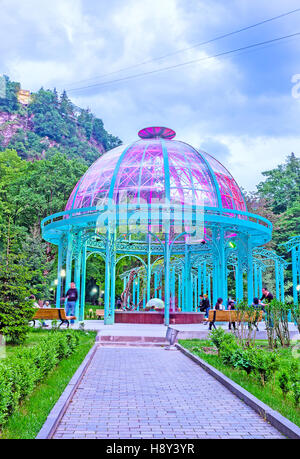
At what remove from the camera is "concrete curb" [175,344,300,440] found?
463cm

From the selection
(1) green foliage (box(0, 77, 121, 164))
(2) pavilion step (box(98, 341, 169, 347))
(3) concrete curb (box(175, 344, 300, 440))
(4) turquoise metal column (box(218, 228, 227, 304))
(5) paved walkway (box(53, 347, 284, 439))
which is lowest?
(2) pavilion step (box(98, 341, 169, 347))

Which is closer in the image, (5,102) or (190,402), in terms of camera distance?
(190,402)

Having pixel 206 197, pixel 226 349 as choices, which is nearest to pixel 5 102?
pixel 206 197

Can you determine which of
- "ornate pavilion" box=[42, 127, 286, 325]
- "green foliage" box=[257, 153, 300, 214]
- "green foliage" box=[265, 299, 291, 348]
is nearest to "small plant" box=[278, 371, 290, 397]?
"green foliage" box=[265, 299, 291, 348]

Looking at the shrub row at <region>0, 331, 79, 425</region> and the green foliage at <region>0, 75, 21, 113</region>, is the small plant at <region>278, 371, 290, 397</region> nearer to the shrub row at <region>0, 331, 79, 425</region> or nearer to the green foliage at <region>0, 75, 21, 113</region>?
the shrub row at <region>0, 331, 79, 425</region>

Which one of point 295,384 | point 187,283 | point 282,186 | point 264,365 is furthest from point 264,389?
point 282,186

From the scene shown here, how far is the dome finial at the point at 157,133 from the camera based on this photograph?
862 inches

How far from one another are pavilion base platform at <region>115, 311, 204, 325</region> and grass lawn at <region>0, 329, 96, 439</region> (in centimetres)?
969

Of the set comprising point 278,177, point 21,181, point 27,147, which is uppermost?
point 27,147

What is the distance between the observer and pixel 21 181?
37.9m

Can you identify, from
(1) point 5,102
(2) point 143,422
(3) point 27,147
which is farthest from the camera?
(1) point 5,102
